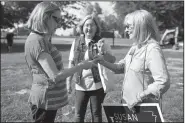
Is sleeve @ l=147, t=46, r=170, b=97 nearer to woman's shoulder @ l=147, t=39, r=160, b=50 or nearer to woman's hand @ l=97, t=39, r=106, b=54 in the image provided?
woman's shoulder @ l=147, t=39, r=160, b=50

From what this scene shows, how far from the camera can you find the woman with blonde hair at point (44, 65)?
1715 mm

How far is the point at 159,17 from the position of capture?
26266 mm

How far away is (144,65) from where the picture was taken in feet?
5.56

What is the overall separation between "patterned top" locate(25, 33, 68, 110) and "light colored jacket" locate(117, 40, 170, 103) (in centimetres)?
52

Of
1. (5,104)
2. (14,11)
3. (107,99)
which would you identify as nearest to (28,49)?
(5,104)

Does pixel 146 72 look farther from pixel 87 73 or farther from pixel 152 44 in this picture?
pixel 87 73

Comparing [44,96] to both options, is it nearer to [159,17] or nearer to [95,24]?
[95,24]

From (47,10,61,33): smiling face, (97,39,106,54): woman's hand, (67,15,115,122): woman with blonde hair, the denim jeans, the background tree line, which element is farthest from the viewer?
the background tree line

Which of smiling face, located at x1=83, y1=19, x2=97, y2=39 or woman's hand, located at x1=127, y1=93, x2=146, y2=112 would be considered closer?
woman's hand, located at x1=127, y1=93, x2=146, y2=112

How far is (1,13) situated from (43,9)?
57.4ft

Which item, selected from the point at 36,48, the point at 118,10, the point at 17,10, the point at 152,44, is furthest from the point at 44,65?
the point at 118,10

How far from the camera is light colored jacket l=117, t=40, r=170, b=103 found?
1604 mm

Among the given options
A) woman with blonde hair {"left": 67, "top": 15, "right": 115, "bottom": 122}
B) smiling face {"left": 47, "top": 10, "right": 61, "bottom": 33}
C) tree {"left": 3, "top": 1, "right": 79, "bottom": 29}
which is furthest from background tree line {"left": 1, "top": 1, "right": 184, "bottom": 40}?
smiling face {"left": 47, "top": 10, "right": 61, "bottom": 33}

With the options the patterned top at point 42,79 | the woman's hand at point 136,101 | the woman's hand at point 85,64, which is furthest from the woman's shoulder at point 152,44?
the patterned top at point 42,79
